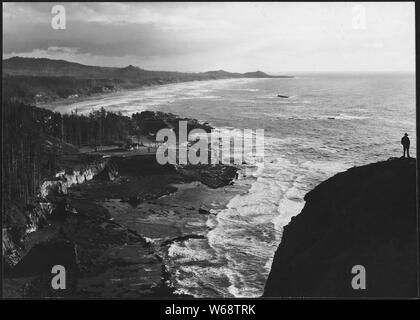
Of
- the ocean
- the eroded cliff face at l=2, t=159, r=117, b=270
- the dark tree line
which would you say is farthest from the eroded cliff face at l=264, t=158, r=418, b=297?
the dark tree line

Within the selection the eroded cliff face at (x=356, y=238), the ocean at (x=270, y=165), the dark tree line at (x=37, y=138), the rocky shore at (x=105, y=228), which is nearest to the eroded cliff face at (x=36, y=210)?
the rocky shore at (x=105, y=228)

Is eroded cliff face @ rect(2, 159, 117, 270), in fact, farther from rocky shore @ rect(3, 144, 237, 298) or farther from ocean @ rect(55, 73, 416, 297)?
ocean @ rect(55, 73, 416, 297)

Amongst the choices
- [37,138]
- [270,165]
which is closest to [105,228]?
[270,165]

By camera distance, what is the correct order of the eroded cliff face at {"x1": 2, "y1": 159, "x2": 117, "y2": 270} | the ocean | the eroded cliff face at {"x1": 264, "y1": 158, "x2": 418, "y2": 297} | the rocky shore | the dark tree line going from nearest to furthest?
the eroded cliff face at {"x1": 264, "y1": 158, "x2": 418, "y2": 297} < the rocky shore < the ocean < the eroded cliff face at {"x1": 2, "y1": 159, "x2": 117, "y2": 270} < the dark tree line

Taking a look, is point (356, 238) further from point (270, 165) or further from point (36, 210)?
point (270, 165)

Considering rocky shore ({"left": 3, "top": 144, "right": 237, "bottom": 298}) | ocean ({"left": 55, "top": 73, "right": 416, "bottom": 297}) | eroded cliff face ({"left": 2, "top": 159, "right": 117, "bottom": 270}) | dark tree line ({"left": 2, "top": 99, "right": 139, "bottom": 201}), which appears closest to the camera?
rocky shore ({"left": 3, "top": 144, "right": 237, "bottom": 298})

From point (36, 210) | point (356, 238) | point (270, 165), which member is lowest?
point (36, 210)
